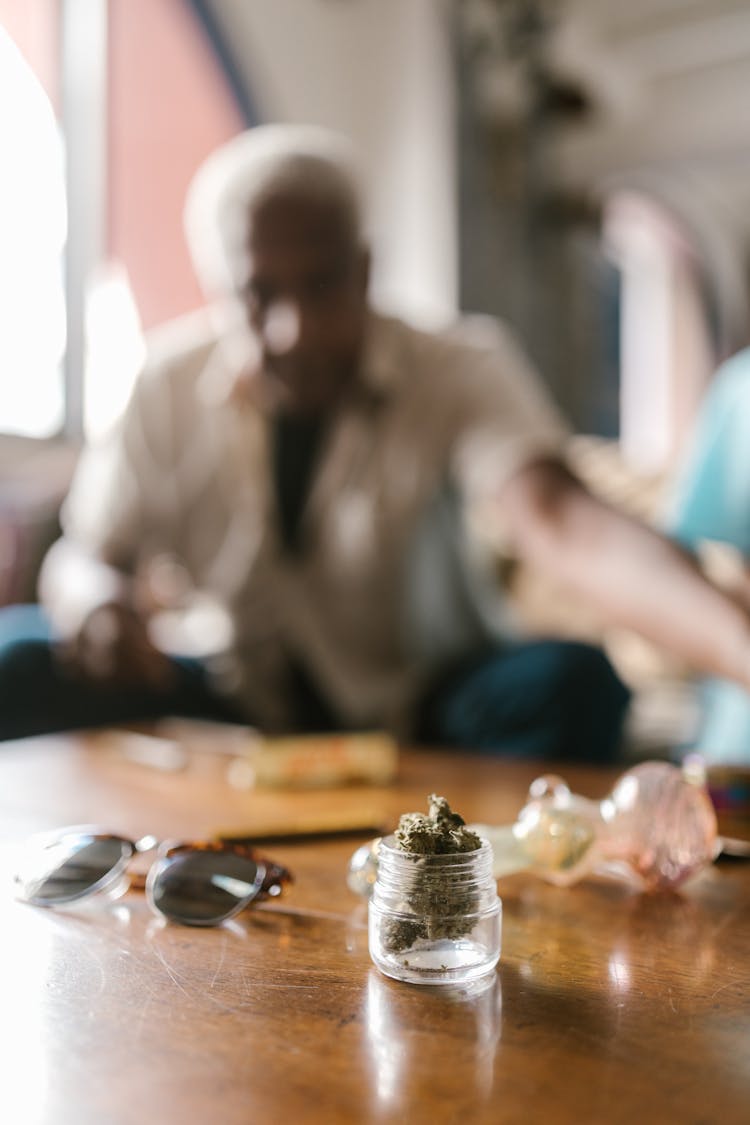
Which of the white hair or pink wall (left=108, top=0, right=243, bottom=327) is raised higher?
pink wall (left=108, top=0, right=243, bottom=327)

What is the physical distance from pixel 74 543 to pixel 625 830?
1.20 m

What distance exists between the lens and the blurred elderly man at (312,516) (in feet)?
4.26

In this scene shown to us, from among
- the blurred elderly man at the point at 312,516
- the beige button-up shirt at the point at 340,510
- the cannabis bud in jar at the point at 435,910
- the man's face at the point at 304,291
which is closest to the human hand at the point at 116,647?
the blurred elderly man at the point at 312,516

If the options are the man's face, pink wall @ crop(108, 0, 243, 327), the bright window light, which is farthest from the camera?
pink wall @ crop(108, 0, 243, 327)

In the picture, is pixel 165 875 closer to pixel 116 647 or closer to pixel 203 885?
pixel 203 885

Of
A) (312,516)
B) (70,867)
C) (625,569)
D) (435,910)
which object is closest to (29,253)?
(312,516)

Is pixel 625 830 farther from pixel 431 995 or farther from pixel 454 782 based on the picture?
pixel 454 782

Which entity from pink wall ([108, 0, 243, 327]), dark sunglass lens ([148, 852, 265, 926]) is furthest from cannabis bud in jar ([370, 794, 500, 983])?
pink wall ([108, 0, 243, 327])

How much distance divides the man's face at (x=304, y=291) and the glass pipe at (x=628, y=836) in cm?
85

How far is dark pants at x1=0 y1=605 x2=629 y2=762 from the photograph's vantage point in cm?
128

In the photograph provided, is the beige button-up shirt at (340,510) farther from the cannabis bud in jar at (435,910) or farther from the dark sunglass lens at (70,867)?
the cannabis bud in jar at (435,910)

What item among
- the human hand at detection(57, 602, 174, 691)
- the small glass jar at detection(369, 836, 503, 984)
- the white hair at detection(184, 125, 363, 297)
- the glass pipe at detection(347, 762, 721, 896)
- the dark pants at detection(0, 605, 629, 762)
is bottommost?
the dark pants at detection(0, 605, 629, 762)

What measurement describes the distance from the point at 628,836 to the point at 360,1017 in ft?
0.81

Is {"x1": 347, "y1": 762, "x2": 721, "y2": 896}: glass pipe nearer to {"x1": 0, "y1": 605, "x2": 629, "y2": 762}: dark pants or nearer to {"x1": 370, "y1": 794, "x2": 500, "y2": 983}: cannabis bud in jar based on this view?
{"x1": 370, "y1": 794, "x2": 500, "y2": 983}: cannabis bud in jar
